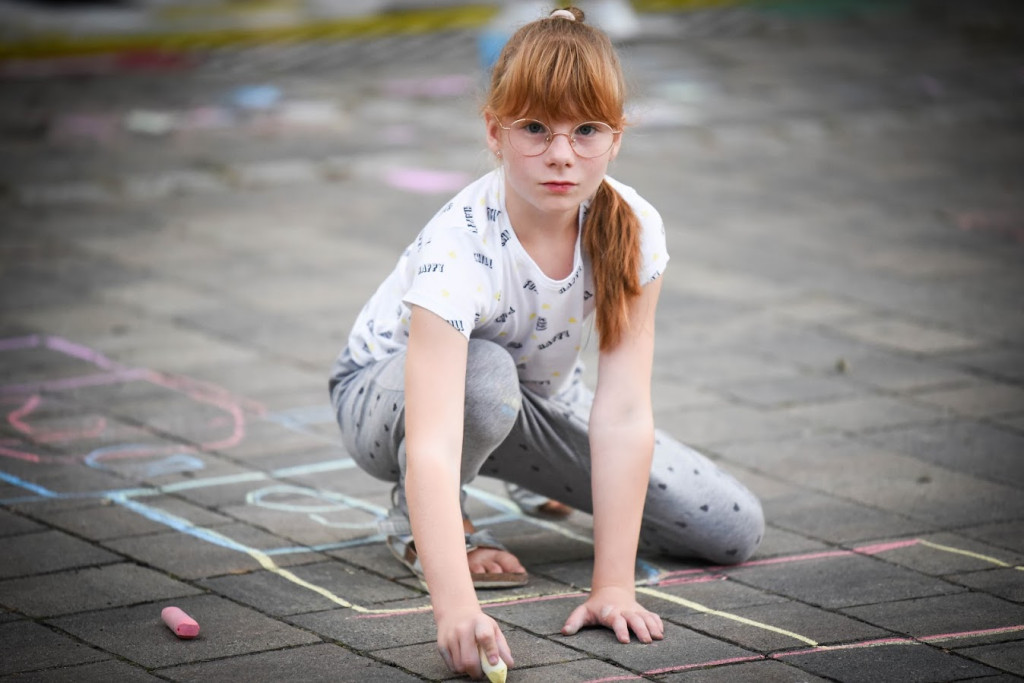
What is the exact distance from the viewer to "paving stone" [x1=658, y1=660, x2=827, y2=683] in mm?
2648

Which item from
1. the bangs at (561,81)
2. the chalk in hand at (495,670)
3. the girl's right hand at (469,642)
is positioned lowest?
the chalk in hand at (495,670)

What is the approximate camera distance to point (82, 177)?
779cm

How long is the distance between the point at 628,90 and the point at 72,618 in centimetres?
155

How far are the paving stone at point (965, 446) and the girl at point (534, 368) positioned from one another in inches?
38.3

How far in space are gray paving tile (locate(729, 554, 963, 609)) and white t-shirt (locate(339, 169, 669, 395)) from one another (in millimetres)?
636

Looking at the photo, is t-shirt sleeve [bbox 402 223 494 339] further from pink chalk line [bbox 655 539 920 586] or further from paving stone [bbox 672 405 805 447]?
paving stone [bbox 672 405 805 447]

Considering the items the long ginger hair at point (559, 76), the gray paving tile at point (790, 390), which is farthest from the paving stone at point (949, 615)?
the gray paving tile at point (790, 390)

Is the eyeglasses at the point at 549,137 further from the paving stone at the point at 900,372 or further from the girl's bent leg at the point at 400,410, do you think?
the paving stone at the point at 900,372

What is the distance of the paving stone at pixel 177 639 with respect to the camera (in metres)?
2.75

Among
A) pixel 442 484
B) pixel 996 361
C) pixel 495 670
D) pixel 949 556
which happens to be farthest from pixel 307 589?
pixel 996 361

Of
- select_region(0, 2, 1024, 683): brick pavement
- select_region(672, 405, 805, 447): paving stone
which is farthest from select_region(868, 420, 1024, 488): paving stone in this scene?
select_region(672, 405, 805, 447): paving stone

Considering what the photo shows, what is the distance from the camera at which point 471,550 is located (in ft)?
10.5

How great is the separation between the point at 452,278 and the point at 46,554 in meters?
1.20

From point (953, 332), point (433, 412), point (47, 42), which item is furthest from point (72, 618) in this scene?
point (47, 42)
